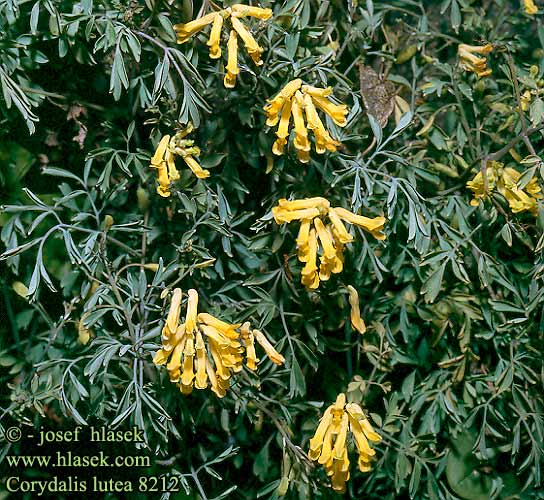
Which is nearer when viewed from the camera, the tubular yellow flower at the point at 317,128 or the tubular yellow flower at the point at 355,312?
the tubular yellow flower at the point at 317,128

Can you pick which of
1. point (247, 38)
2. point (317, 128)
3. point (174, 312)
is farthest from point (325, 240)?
point (247, 38)

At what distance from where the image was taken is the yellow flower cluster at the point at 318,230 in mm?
1715

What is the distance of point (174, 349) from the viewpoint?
5.49ft

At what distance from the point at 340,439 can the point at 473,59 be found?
100 centimetres

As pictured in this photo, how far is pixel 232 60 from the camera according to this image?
1.73 m

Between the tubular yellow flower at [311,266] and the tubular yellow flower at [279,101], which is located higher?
the tubular yellow flower at [279,101]

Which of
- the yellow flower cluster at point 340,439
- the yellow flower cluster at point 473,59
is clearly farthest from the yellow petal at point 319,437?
the yellow flower cluster at point 473,59

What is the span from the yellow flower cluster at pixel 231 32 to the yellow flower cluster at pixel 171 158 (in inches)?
6.4

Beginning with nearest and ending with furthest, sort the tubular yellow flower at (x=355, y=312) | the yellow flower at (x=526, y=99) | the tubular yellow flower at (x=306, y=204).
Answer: the tubular yellow flower at (x=306, y=204) → the tubular yellow flower at (x=355, y=312) → the yellow flower at (x=526, y=99)

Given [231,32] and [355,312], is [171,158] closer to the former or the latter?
[231,32]

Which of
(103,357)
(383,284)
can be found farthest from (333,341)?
(103,357)

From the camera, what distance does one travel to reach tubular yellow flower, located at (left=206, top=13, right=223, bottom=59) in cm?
173

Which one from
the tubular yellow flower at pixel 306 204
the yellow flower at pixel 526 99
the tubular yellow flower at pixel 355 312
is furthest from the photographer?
the yellow flower at pixel 526 99

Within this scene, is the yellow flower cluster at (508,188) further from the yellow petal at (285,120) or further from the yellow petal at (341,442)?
the yellow petal at (341,442)
